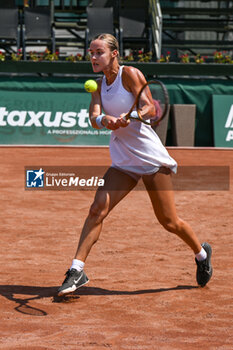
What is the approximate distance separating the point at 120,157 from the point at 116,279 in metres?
1.20

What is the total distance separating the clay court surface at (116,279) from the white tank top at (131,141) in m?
1.02

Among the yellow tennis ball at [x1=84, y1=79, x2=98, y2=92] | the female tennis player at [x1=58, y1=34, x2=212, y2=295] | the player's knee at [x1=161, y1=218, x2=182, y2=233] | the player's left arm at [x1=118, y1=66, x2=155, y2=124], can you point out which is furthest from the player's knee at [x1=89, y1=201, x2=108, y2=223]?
the yellow tennis ball at [x1=84, y1=79, x2=98, y2=92]

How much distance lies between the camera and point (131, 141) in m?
4.75

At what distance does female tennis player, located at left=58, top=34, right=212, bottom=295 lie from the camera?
4680 millimetres

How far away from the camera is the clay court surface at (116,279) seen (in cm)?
395

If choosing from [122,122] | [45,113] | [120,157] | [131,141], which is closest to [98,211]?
[120,157]

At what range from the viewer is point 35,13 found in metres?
18.6

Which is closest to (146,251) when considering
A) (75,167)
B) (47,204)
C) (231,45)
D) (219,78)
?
(47,204)

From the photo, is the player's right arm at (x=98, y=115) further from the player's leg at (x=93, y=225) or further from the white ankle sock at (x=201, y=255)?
the white ankle sock at (x=201, y=255)

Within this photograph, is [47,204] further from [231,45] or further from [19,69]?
[231,45]

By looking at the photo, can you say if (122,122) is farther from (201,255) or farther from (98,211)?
(201,255)

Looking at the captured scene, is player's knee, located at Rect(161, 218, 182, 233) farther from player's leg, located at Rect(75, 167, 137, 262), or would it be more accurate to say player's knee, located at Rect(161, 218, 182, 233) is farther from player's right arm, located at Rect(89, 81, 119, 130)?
player's right arm, located at Rect(89, 81, 119, 130)

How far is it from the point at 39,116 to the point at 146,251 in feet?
35.4

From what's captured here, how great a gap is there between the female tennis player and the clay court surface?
1.35ft
